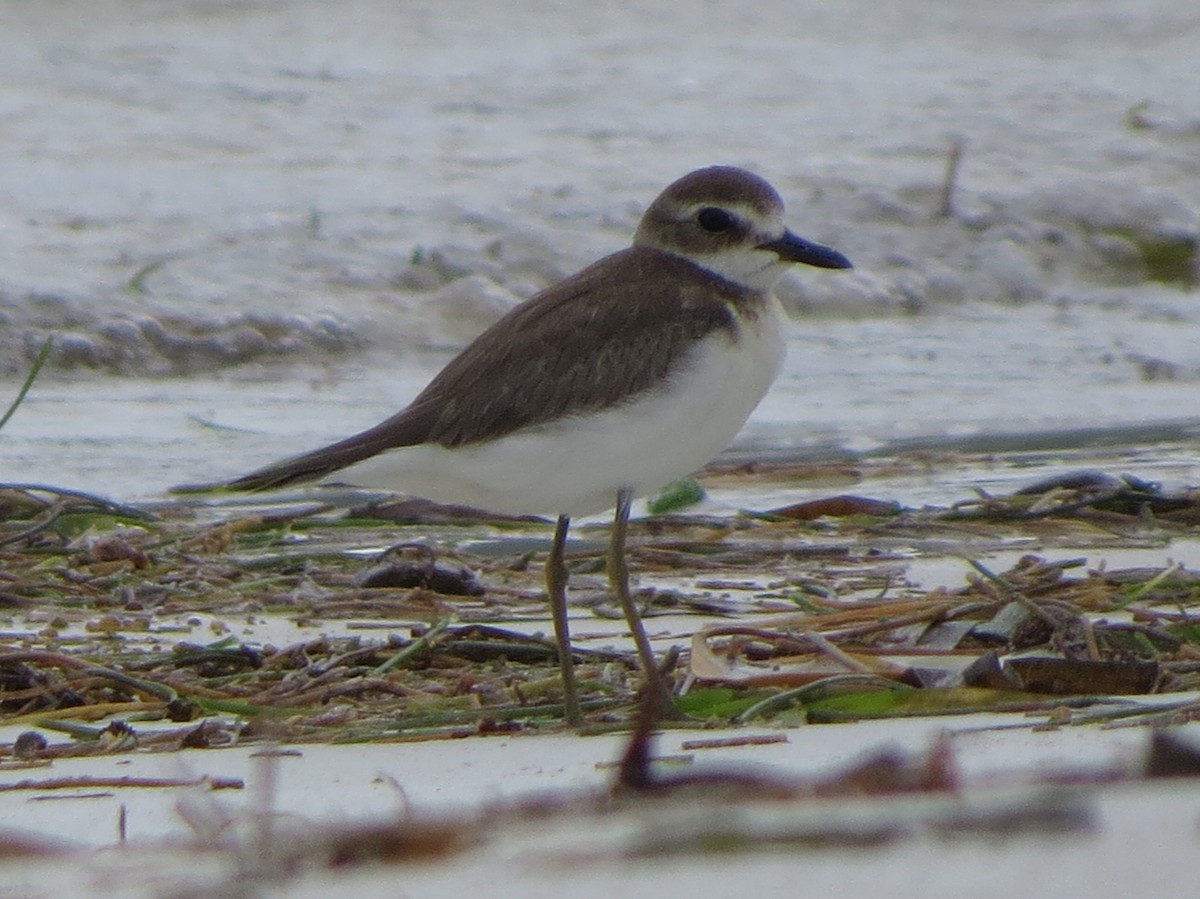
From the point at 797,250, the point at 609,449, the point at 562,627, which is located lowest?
the point at 562,627

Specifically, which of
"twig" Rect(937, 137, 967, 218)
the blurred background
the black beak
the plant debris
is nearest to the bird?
the black beak

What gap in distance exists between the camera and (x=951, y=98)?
17.3 metres

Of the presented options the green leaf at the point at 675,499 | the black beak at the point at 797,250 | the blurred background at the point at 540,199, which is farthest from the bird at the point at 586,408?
the blurred background at the point at 540,199

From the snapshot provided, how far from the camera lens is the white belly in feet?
14.8

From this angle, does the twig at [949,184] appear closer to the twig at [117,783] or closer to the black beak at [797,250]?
the black beak at [797,250]

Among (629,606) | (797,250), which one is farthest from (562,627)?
(797,250)

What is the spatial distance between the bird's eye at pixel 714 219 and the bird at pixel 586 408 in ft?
0.46

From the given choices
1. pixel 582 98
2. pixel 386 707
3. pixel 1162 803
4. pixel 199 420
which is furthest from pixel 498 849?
pixel 582 98

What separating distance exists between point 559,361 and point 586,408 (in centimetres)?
14

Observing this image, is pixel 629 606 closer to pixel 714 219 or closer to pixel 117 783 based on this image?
pixel 714 219

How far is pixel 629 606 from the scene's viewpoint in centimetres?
458

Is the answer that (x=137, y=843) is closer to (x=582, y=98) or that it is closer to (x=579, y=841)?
(x=579, y=841)

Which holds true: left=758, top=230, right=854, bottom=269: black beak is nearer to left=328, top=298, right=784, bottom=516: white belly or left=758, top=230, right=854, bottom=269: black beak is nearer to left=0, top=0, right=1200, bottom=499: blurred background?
left=328, top=298, right=784, bottom=516: white belly

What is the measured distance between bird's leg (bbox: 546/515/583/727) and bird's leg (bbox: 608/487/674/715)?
4.7 inches
